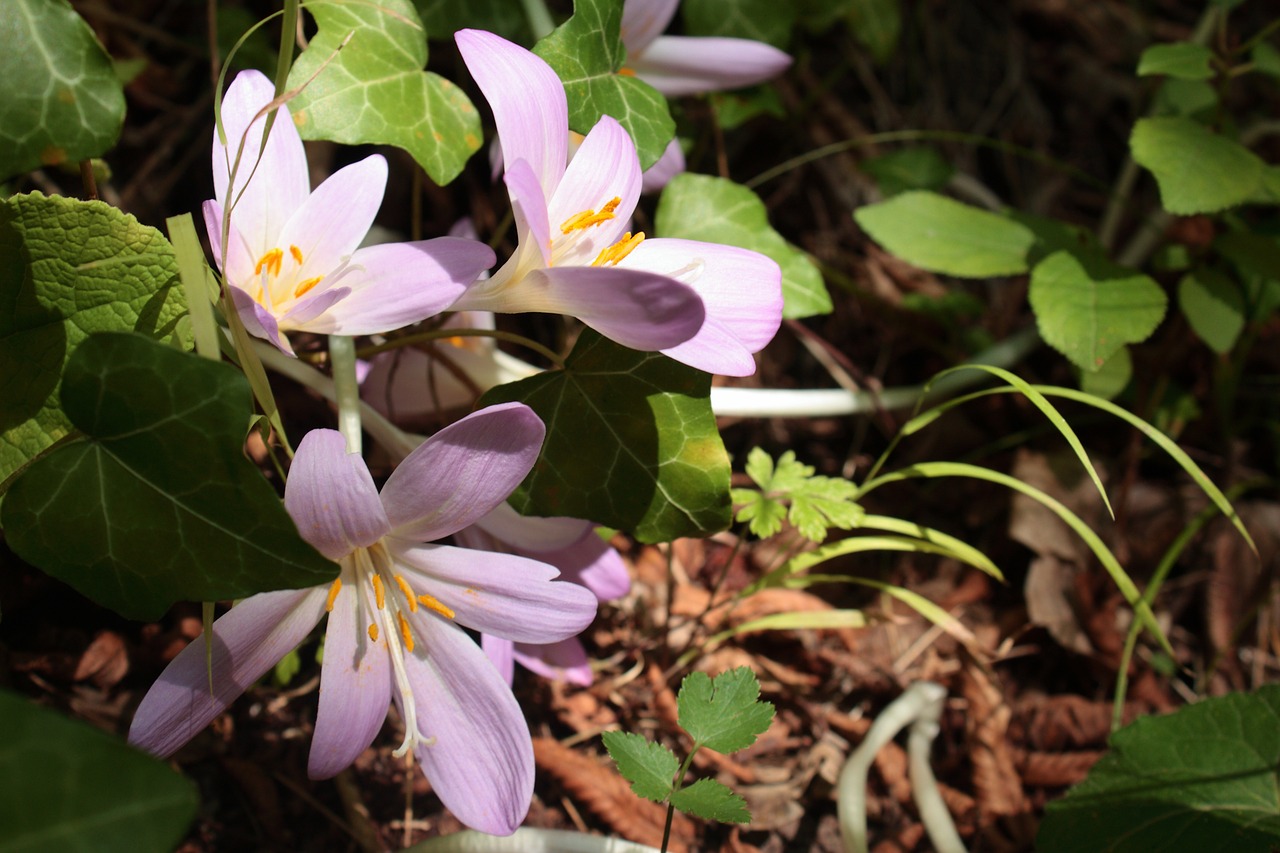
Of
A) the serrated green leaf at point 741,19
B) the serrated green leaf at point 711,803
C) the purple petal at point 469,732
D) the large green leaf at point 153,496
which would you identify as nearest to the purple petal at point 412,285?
the large green leaf at point 153,496

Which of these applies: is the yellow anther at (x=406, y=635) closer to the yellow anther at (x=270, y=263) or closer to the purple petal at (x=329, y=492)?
the purple petal at (x=329, y=492)

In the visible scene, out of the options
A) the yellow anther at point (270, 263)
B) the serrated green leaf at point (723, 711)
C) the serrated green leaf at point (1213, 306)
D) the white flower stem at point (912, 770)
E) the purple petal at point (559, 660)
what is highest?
the yellow anther at point (270, 263)

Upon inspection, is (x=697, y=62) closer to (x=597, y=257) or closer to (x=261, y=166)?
(x=597, y=257)

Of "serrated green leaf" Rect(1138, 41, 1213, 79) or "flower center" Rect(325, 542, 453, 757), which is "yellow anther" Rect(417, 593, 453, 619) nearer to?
"flower center" Rect(325, 542, 453, 757)

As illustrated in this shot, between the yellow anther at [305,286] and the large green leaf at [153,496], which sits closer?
the large green leaf at [153,496]

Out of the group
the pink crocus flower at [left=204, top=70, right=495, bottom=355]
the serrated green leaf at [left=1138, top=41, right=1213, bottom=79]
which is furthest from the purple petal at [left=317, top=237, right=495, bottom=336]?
the serrated green leaf at [left=1138, top=41, right=1213, bottom=79]

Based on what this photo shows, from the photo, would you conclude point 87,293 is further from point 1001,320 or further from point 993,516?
point 1001,320

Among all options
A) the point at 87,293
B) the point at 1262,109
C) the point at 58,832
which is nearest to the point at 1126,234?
the point at 1262,109
